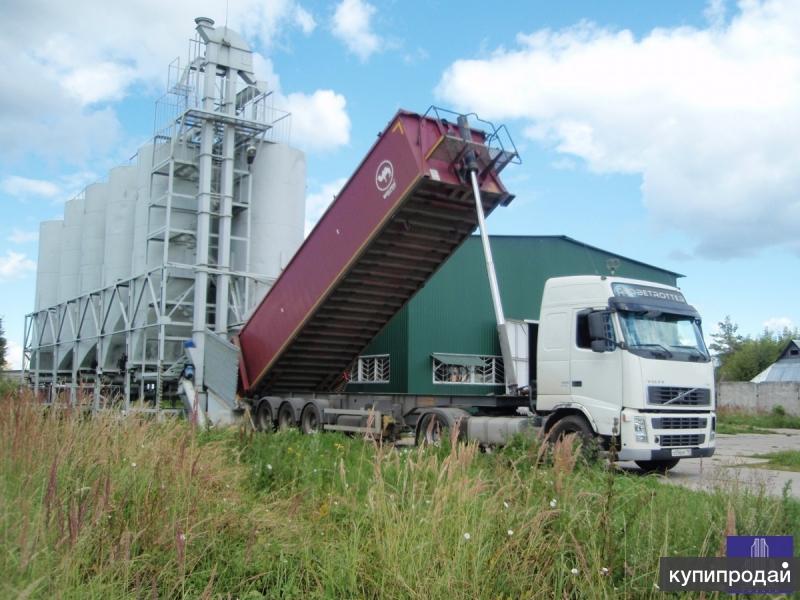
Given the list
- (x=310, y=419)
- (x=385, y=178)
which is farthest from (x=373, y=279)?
(x=310, y=419)

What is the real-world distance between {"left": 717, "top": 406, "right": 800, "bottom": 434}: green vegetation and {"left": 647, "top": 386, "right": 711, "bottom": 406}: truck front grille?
17.9 metres

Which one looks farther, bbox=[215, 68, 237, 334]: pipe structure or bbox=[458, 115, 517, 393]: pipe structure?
bbox=[215, 68, 237, 334]: pipe structure

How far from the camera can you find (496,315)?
11273 mm

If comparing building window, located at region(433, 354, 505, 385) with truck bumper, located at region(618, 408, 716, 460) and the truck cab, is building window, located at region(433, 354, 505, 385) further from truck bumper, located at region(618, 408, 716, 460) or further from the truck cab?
truck bumper, located at region(618, 408, 716, 460)

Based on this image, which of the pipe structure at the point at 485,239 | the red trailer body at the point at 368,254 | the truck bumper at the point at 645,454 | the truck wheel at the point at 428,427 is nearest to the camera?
the truck bumper at the point at 645,454

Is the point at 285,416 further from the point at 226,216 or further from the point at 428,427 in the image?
the point at 226,216

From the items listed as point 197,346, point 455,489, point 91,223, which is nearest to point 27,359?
point 91,223

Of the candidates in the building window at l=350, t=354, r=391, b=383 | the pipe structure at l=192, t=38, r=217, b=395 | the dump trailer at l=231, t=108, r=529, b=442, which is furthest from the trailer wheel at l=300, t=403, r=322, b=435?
the building window at l=350, t=354, r=391, b=383

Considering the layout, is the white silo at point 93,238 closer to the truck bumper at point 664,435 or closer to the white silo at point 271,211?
the white silo at point 271,211

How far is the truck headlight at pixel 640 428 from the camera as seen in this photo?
10.4 metres

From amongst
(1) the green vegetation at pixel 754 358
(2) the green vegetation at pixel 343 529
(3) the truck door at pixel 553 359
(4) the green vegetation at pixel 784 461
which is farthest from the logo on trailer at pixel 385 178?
(1) the green vegetation at pixel 754 358

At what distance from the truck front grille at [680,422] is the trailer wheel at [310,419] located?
7.37m

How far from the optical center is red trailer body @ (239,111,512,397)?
11805mm

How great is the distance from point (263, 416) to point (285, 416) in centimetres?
88
